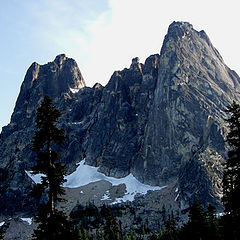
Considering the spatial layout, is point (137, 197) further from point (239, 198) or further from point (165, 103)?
point (239, 198)

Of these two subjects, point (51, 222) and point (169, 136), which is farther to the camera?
point (169, 136)

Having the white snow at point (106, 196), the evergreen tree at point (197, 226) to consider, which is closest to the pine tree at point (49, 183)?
the evergreen tree at point (197, 226)

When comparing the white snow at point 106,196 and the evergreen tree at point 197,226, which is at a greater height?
the white snow at point 106,196

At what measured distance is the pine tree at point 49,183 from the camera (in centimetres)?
1939

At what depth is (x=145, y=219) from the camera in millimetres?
144250

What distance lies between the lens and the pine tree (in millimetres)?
19391

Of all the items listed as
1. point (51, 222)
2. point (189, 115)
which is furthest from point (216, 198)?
point (51, 222)

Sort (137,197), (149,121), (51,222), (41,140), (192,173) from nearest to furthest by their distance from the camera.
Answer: (51,222) → (41,140) → (192,173) → (137,197) → (149,121)

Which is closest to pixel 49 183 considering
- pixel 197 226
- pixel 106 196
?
pixel 197 226

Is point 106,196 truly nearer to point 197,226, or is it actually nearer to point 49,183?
point 197,226

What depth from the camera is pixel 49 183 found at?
20.2 meters

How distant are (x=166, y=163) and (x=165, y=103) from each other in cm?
3745

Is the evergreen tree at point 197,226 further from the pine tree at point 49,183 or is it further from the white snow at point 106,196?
the white snow at point 106,196

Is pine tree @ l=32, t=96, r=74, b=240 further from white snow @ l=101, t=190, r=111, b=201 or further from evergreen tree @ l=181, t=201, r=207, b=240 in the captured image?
white snow @ l=101, t=190, r=111, b=201
